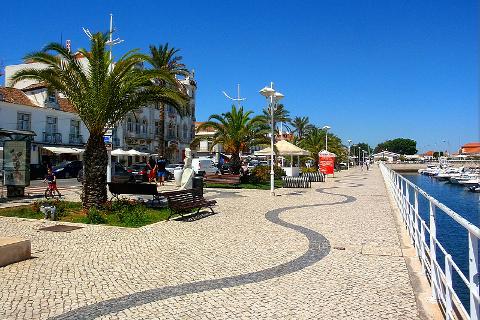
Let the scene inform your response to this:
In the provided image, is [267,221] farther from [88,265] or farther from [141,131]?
[141,131]

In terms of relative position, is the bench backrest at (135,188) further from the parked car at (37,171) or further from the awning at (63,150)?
the awning at (63,150)

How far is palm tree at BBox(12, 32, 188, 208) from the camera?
518 inches

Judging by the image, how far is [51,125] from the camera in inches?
1590

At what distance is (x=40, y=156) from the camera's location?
126ft

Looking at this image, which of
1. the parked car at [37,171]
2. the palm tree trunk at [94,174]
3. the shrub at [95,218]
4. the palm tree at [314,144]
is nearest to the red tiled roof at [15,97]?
the parked car at [37,171]

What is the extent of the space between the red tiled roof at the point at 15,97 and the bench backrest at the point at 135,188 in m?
27.0

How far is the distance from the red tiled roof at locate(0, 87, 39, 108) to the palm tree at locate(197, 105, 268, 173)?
18937mm

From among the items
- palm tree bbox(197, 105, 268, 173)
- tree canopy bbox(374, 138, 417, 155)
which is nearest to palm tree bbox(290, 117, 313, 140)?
palm tree bbox(197, 105, 268, 173)

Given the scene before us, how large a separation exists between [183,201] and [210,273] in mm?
5732

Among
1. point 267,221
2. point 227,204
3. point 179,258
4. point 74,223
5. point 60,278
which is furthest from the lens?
point 227,204

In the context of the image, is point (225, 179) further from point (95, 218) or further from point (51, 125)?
point (51, 125)

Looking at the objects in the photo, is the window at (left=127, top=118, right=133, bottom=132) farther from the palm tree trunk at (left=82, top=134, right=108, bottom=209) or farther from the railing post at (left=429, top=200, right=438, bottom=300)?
the railing post at (left=429, top=200, right=438, bottom=300)

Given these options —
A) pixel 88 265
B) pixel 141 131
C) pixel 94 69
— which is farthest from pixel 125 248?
pixel 141 131

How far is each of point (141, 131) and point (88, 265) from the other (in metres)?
47.4
